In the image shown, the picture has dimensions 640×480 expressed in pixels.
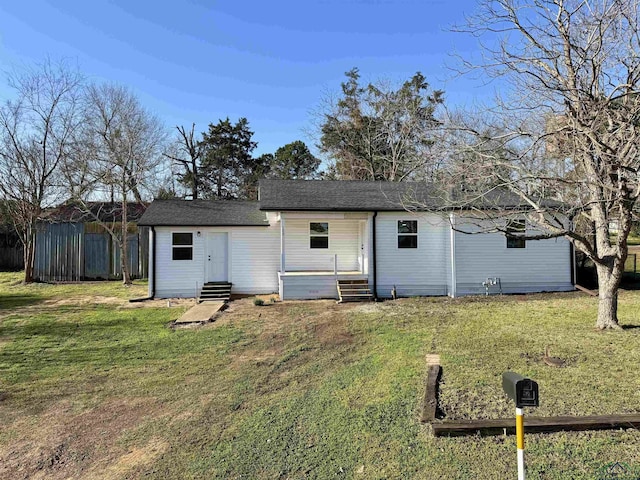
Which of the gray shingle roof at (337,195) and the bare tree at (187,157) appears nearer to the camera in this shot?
the gray shingle roof at (337,195)

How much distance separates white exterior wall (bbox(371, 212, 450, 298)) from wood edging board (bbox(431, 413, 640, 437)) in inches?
361

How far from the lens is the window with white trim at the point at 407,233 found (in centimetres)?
1271

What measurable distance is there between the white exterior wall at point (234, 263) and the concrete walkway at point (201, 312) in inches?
80.0

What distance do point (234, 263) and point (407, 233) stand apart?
623 centimetres

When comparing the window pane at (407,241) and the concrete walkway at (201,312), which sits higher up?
the window pane at (407,241)

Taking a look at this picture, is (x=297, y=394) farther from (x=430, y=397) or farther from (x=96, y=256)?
(x=96, y=256)

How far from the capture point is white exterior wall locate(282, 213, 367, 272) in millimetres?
13688

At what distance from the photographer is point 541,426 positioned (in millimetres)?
3342

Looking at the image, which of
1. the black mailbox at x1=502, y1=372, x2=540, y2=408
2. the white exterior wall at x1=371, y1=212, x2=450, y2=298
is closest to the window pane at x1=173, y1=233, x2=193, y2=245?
the white exterior wall at x1=371, y1=212, x2=450, y2=298

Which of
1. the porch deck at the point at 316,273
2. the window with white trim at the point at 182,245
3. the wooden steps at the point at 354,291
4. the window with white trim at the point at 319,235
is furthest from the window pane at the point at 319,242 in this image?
the window with white trim at the point at 182,245

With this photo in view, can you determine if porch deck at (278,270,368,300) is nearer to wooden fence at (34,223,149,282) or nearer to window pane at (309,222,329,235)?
window pane at (309,222,329,235)

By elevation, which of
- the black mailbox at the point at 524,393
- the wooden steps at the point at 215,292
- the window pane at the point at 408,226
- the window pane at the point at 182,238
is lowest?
the wooden steps at the point at 215,292

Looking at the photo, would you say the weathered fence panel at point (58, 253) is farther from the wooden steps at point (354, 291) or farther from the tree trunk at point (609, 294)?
the tree trunk at point (609, 294)

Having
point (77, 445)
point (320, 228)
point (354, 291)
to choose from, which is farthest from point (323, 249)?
point (77, 445)
